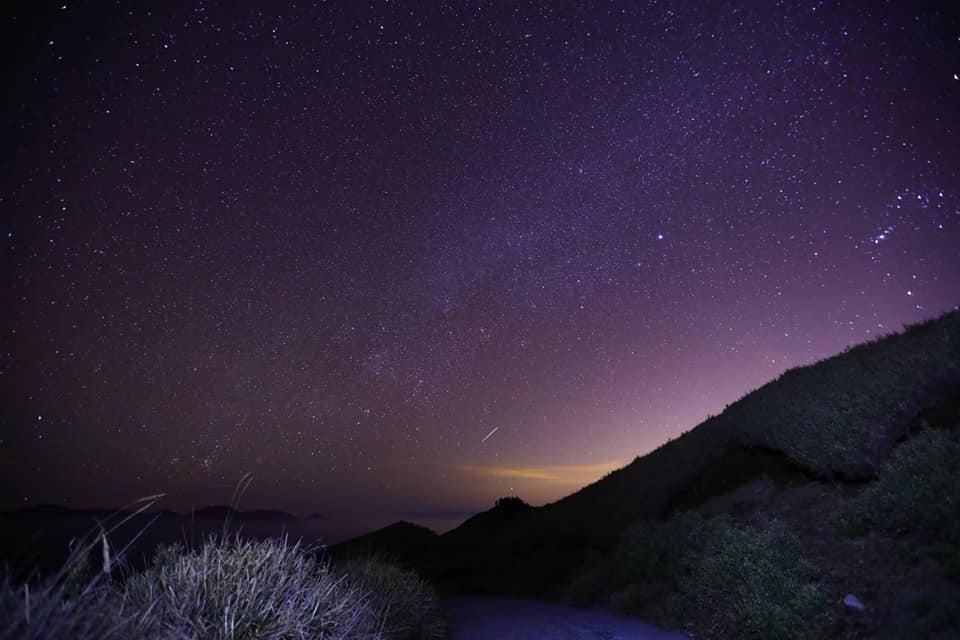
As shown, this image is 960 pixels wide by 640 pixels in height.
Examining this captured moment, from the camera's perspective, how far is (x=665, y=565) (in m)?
13.7

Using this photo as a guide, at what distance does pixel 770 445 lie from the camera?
17094 millimetres

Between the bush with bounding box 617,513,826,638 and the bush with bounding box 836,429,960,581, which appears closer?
the bush with bounding box 836,429,960,581

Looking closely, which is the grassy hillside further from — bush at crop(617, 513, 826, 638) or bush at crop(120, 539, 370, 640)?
A: bush at crop(120, 539, 370, 640)

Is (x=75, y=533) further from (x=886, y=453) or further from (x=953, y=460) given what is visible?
(x=886, y=453)

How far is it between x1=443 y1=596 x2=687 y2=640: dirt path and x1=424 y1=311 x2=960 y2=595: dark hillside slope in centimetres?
600

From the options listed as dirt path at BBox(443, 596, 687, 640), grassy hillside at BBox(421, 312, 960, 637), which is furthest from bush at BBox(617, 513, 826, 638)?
dirt path at BBox(443, 596, 687, 640)

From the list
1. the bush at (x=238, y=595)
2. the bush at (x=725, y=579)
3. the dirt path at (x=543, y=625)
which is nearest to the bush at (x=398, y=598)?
the dirt path at (x=543, y=625)

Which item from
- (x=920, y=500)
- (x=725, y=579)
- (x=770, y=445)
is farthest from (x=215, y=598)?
(x=770, y=445)

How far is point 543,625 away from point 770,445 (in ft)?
33.9

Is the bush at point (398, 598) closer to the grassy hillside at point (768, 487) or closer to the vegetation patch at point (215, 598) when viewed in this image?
the vegetation patch at point (215, 598)

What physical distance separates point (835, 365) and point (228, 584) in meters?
20.9

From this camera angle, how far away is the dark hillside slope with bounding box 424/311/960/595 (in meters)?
12.9

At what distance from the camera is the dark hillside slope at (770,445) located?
12922mm

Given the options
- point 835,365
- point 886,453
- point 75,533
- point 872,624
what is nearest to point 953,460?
point 886,453
